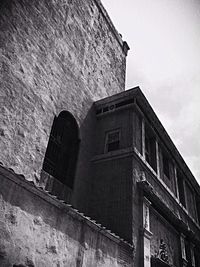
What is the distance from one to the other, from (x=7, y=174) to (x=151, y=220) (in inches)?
237

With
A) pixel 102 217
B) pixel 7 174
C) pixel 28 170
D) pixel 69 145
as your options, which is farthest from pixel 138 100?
pixel 7 174

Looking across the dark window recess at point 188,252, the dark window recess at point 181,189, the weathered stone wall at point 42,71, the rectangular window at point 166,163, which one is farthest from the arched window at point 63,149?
the dark window recess at point 181,189

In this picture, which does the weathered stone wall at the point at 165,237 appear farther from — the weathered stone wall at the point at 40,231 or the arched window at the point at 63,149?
the weathered stone wall at the point at 40,231

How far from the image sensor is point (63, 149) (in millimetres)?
8602

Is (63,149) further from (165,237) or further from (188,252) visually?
(188,252)

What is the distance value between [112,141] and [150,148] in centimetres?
230

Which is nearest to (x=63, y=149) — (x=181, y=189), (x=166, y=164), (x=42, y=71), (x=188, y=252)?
(x=42, y=71)

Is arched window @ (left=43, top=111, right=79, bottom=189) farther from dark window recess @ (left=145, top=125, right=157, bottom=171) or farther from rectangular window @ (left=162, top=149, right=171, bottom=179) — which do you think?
rectangular window @ (left=162, top=149, right=171, bottom=179)

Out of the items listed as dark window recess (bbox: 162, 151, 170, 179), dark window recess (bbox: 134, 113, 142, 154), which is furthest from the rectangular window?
dark window recess (bbox: 134, 113, 142, 154)

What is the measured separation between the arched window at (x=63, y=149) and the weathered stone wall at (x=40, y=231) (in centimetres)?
286

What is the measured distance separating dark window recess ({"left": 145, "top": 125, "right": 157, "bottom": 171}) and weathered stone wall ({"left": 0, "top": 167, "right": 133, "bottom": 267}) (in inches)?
224

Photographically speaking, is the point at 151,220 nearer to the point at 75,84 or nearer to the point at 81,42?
the point at 75,84

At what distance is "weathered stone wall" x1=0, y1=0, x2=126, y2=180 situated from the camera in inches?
258

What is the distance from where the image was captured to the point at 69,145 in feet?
29.5
